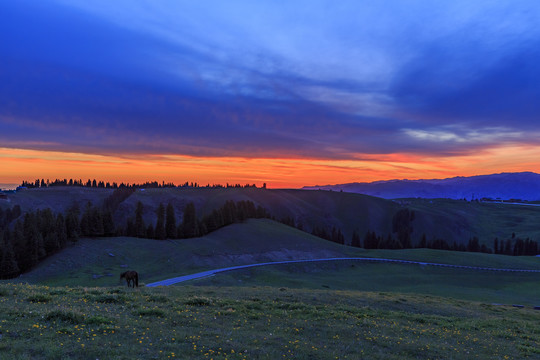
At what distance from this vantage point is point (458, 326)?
27.9 metres

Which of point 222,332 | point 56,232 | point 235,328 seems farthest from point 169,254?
point 222,332

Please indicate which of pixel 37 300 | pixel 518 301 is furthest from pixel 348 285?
pixel 37 300

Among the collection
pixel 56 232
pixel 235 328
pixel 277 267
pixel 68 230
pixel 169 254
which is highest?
pixel 235 328

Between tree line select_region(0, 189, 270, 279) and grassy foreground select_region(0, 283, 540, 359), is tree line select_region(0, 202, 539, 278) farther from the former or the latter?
grassy foreground select_region(0, 283, 540, 359)

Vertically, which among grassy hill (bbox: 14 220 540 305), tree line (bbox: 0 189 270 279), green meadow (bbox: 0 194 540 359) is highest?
green meadow (bbox: 0 194 540 359)

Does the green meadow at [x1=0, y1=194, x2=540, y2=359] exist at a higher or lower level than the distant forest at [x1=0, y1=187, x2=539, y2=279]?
higher

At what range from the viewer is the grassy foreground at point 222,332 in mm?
13406

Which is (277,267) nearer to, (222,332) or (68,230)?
(68,230)

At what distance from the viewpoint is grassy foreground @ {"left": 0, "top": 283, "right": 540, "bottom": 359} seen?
1341 cm

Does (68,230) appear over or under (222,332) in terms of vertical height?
under

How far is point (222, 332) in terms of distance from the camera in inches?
A: 685

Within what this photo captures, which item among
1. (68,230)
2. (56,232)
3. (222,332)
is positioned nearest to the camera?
(222,332)

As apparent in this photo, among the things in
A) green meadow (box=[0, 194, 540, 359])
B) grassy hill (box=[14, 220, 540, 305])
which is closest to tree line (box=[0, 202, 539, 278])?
grassy hill (box=[14, 220, 540, 305])

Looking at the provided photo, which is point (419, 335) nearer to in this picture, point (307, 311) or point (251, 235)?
point (307, 311)
